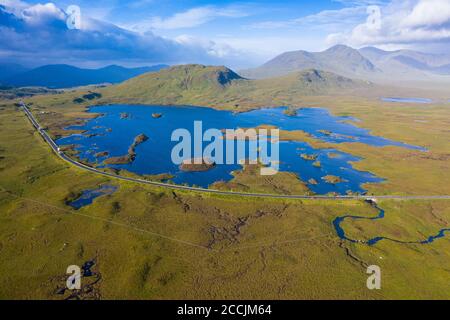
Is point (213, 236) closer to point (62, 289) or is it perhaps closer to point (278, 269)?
point (278, 269)

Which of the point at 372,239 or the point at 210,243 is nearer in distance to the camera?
the point at 210,243

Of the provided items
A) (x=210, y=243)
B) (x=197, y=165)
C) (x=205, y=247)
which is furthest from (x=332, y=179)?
(x=205, y=247)

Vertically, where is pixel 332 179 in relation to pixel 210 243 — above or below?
above

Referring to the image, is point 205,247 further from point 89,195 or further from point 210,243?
point 89,195

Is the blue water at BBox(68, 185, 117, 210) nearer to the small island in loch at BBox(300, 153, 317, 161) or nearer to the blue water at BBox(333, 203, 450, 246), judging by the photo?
the blue water at BBox(333, 203, 450, 246)

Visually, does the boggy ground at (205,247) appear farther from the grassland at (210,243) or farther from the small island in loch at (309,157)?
the small island in loch at (309,157)

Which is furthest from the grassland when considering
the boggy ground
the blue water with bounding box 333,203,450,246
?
the blue water with bounding box 333,203,450,246

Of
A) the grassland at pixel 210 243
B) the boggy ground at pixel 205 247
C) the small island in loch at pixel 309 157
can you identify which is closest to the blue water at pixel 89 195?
the grassland at pixel 210 243
